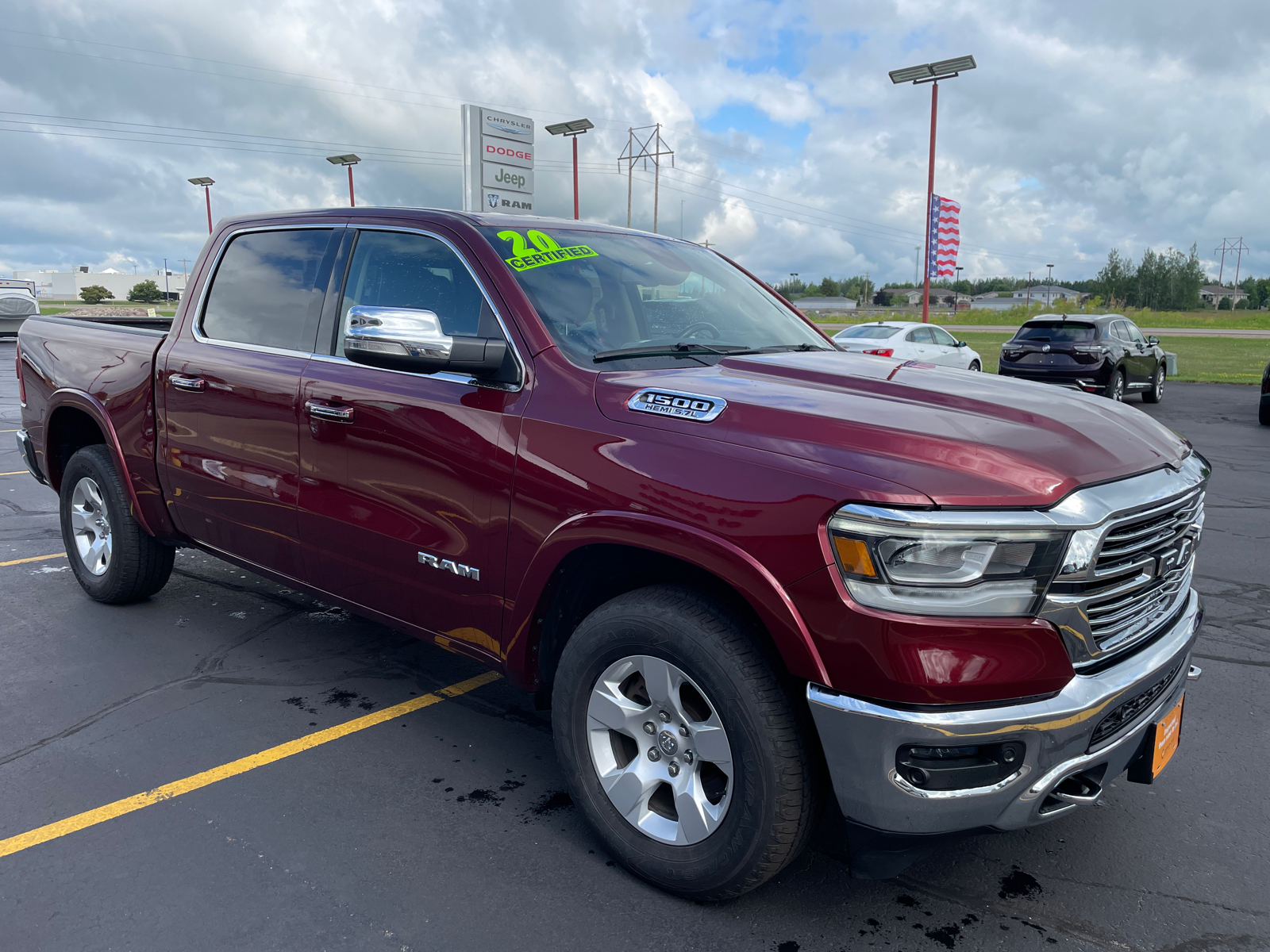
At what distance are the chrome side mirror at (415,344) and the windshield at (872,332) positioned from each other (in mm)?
15884

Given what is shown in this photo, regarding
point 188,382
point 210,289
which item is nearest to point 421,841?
point 188,382

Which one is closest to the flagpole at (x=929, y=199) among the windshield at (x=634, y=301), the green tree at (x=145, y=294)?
the windshield at (x=634, y=301)

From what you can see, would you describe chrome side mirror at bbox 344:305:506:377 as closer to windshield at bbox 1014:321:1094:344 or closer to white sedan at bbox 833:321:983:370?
white sedan at bbox 833:321:983:370

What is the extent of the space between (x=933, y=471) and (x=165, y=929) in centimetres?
228

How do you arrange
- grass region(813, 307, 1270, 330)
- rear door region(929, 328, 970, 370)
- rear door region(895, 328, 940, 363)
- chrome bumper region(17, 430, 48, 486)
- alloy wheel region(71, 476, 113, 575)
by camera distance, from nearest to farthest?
alloy wheel region(71, 476, 113, 575), chrome bumper region(17, 430, 48, 486), rear door region(895, 328, 940, 363), rear door region(929, 328, 970, 370), grass region(813, 307, 1270, 330)

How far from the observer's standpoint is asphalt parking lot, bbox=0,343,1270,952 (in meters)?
2.41

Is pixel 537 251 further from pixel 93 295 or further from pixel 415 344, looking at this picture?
pixel 93 295

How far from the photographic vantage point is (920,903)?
2561 mm

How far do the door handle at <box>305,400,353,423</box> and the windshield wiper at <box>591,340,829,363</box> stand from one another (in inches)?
38.7

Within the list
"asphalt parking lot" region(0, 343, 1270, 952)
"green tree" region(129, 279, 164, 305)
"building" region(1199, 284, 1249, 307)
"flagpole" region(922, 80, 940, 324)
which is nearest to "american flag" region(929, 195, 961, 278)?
"flagpole" region(922, 80, 940, 324)

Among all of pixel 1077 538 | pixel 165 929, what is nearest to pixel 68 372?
pixel 165 929

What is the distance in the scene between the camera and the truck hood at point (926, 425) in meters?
2.06

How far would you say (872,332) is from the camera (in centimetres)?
1833

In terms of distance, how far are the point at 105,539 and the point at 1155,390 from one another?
17.8m
